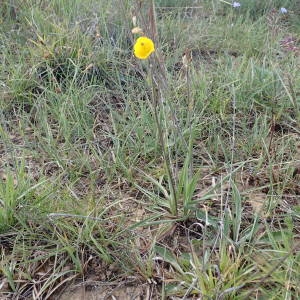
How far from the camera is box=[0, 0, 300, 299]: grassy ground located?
1.15m

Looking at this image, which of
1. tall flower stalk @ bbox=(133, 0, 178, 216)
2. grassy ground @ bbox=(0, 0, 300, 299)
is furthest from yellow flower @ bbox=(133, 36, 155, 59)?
grassy ground @ bbox=(0, 0, 300, 299)

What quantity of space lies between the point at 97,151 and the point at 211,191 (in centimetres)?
53

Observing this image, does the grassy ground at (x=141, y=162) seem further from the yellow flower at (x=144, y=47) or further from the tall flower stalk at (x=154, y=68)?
the yellow flower at (x=144, y=47)

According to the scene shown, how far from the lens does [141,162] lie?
62.0 inches

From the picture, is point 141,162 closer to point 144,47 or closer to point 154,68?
point 154,68

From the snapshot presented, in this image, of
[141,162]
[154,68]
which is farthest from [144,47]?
[141,162]

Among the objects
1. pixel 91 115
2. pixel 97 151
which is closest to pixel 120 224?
pixel 97 151

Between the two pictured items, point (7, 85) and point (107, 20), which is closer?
point (7, 85)

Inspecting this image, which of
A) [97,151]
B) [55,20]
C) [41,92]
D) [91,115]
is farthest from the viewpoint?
[55,20]

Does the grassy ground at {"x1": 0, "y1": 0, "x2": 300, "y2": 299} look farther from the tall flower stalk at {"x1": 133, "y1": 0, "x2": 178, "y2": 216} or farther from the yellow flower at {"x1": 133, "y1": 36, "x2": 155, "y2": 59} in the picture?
the yellow flower at {"x1": 133, "y1": 36, "x2": 155, "y2": 59}

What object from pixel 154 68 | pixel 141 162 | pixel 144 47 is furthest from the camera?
pixel 141 162

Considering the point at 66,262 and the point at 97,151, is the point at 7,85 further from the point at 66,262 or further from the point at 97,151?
the point at 66,262

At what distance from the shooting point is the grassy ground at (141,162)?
115 cm

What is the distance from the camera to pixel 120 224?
1.26m
